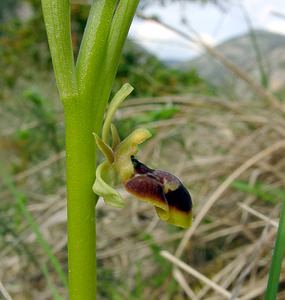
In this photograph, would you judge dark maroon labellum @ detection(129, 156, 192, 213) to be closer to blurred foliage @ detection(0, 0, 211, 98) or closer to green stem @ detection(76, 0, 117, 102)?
green stem @ detection(76, 0, 117, 102)

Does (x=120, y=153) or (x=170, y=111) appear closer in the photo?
(x=120, y=153)

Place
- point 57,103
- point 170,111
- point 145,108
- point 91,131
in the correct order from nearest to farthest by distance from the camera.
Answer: point 91,131 → point 170,111 → point 145,108 → point 57,103

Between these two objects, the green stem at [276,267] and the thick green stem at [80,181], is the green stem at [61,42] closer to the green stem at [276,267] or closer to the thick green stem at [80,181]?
the thick green stem at [80,181]

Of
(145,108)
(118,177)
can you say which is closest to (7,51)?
(145,108)

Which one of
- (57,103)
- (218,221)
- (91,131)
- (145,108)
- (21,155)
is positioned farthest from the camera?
(57,103)

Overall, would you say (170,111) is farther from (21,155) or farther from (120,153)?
(21,155)

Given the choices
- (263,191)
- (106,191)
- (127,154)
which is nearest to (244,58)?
(263,191)

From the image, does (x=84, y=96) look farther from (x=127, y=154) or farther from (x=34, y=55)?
(x=34, y=55)
